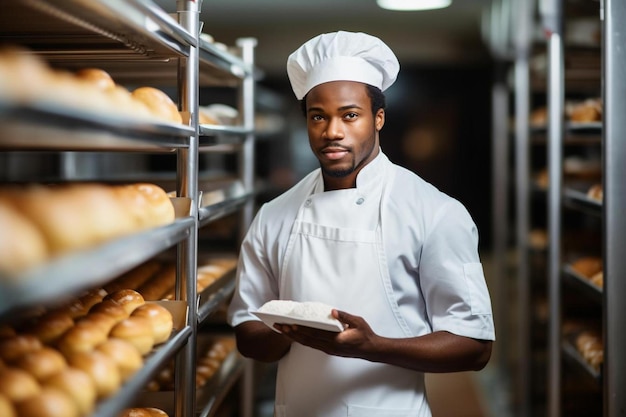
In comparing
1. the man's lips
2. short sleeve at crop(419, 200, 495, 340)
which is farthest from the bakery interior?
short sleeve at crop(419, 200, 495, 340)

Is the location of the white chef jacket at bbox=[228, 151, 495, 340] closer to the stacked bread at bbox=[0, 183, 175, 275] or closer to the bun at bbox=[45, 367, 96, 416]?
the stacked bread at bbox=[0, 183, 175, 275]

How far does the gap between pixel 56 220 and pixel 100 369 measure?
1.04 feet

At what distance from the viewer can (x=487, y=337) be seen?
170cm

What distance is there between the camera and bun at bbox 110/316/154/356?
1.41 m

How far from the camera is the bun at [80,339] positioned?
129 cm

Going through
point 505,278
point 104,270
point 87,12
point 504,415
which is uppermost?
point 87,12

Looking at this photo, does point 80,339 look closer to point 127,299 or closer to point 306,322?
point 127,299

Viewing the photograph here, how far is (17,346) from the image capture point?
1203 millimetres

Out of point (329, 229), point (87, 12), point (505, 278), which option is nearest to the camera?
point (87, 12)

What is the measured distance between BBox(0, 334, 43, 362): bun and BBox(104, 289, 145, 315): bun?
0.35 metres

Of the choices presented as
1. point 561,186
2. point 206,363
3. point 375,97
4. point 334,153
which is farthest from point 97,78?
point 561,186

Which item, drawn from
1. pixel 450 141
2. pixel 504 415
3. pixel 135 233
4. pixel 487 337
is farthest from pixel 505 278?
pixel 135 233

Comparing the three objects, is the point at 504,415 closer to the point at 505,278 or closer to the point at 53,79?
the point at 505,278

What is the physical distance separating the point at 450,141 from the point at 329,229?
5.16 metres
